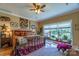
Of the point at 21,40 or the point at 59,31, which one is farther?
the point at 59,31

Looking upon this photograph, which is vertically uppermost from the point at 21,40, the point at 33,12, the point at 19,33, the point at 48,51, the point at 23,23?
the point at 33,12

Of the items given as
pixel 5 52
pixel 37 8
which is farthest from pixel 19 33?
pixel 37 8

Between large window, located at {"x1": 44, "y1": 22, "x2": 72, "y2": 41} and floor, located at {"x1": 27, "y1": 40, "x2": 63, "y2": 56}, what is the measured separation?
0.42 feet

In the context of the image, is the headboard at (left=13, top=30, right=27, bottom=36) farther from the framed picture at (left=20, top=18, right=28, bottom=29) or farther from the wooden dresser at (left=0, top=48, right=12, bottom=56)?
the wooden dresser at (left=0, top=48, right=12, bottom=56)

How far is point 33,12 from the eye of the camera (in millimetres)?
1937

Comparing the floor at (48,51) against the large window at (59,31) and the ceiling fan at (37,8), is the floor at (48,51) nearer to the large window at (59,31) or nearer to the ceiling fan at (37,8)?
the large window at (59,31)

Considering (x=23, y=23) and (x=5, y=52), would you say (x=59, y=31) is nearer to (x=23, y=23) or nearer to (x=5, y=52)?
(x=23, y=23)

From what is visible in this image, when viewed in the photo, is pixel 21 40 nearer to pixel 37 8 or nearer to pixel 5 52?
pixel 5 52

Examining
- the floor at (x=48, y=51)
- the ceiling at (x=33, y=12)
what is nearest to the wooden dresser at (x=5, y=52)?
the floor at (x=48, y=51)

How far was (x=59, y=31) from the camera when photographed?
2012mm

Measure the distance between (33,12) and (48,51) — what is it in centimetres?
73

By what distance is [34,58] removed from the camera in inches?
75.6

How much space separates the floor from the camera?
192 centimetres

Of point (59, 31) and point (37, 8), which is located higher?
point (37, 8)
